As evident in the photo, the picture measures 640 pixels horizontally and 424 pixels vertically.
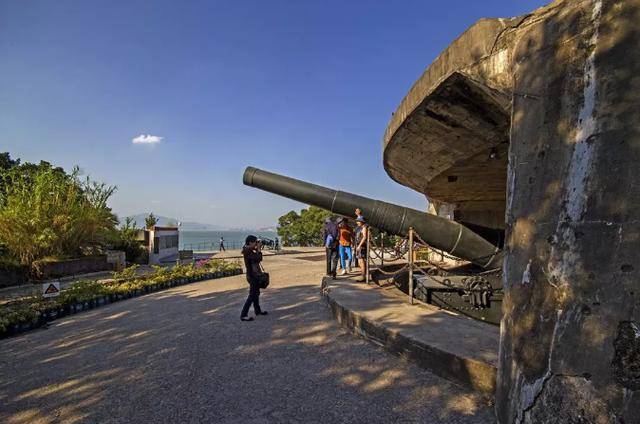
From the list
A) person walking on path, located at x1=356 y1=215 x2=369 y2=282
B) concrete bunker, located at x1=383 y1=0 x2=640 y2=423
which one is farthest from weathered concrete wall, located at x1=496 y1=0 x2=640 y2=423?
person walking on path, located at x1=356 y1=215 x2=369 y2=282

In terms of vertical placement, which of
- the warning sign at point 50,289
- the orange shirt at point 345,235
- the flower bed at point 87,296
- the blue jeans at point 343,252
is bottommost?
the flower bed at point 87,296

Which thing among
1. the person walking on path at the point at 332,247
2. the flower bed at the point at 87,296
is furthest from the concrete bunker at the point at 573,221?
the flower bed at the point at 87,296

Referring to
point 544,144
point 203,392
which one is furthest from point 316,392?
point 544,144

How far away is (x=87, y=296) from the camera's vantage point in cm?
805

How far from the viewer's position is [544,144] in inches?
106

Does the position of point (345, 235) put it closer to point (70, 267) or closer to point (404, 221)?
point (404, 221)

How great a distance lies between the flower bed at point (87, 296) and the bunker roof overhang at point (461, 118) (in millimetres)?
7229

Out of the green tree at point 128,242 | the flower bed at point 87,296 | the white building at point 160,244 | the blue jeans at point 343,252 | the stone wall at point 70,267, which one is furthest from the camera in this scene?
the white building at point 160,244

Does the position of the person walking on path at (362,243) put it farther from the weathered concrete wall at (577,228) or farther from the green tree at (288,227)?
the green tree at (288,227)

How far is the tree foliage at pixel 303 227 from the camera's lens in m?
35.7

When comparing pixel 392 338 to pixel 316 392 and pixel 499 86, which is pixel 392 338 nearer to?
pixel 316 392

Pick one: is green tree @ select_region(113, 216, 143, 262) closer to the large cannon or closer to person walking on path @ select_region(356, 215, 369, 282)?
the large cannon

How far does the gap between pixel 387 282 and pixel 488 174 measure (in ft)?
12.2

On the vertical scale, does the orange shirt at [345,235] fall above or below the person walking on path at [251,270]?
above
